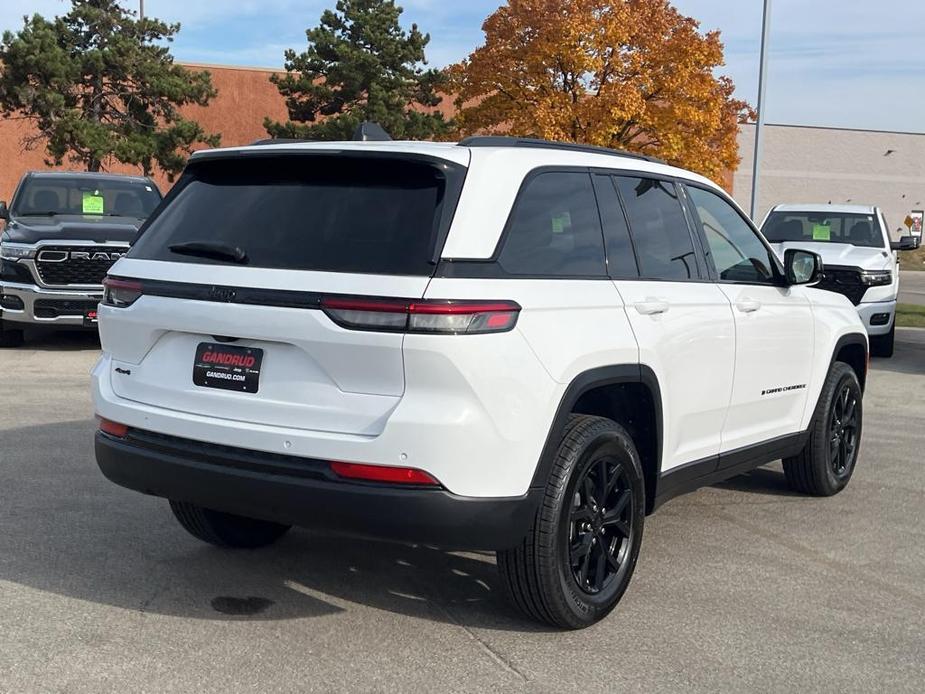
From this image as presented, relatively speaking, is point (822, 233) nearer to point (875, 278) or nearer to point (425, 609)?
point (875, 278)

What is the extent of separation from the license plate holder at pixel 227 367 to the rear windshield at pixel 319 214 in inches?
12.5

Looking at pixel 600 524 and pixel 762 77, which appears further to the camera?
pixel 762 77

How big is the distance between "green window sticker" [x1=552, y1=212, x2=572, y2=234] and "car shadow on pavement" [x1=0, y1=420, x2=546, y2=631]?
1528 mm

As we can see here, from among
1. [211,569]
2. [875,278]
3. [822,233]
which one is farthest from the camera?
[822,233]

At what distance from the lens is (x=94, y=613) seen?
4.20m

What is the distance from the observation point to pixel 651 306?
14.8 ft

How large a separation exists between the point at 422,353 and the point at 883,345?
11.6 metres

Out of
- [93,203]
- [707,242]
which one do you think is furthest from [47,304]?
[707,242]

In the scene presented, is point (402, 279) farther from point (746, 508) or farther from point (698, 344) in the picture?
point (746, 508)

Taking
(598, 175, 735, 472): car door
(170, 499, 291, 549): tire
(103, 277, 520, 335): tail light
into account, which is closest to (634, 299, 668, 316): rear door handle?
(598, 175, 735, 472): car door

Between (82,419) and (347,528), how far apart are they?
200 inches

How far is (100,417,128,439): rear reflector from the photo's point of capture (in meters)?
4.23

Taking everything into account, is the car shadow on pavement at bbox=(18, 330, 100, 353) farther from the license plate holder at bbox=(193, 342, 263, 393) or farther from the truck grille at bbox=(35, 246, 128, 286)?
the license plate holder at bbox=(193, 342, 263, 393)

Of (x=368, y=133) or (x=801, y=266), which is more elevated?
(x=368, y=133)
